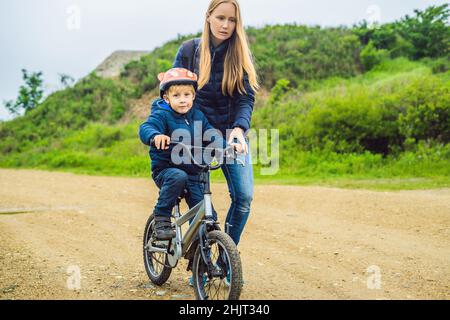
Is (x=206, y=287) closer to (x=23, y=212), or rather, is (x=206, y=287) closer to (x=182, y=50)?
(x=182, y=50)

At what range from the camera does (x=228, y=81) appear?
4.52 meters

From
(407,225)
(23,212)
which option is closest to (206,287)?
(407,225)

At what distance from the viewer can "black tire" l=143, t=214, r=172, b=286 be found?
4680mm

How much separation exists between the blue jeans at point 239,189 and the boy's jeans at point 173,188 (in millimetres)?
253

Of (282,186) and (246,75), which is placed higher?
(246,75)

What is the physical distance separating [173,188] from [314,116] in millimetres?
11581

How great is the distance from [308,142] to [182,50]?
10853 millimetres

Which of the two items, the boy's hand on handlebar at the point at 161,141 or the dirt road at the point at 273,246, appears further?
the dirt road at the point at 273,246

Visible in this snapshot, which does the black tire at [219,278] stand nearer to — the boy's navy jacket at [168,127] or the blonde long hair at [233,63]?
the boy's navy jacket at [168,127]

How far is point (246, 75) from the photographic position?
463 cm

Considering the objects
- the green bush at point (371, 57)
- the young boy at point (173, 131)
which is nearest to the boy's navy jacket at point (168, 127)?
the young boy at point (173, 131)

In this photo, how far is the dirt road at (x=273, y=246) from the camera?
459 cm

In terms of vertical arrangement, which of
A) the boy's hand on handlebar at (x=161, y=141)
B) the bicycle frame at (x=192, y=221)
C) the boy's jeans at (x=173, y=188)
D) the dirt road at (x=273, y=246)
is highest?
the boy's hand on handlebar at (x=161, y=141)

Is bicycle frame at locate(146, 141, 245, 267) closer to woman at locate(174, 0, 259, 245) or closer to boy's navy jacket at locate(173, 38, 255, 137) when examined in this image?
woman at locate(174, 0, 259, 245)
